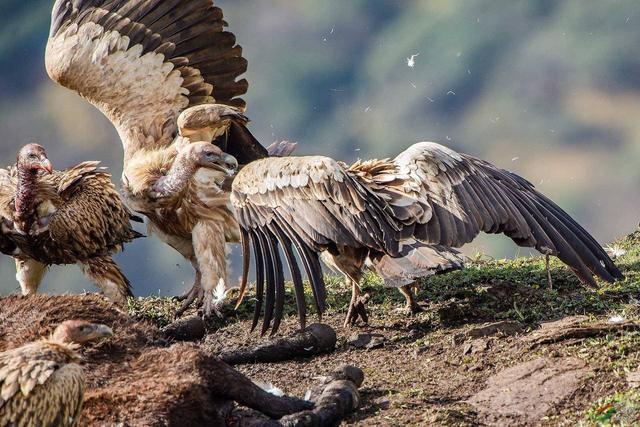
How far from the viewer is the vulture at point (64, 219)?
27.1ft

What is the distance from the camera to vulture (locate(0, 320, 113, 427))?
13.1 ft

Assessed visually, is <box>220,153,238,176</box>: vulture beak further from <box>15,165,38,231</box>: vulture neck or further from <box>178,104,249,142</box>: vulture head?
<box>15,165,38,231</box>: vulture neck

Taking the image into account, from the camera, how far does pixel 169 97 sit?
9.62 metres

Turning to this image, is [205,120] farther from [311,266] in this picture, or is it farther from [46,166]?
[311,266]

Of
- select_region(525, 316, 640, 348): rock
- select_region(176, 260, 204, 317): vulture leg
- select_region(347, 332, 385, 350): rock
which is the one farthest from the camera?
select_region(176, 260, 204, 317): vulture leg

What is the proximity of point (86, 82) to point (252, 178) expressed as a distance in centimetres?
333

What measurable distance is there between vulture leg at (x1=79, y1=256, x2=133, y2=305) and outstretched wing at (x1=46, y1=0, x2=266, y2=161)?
1165 millimetres

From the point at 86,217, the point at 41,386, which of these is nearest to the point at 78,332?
the point at 41,386

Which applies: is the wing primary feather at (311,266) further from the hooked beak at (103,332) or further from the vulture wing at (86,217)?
the vulture wing at (86,217)

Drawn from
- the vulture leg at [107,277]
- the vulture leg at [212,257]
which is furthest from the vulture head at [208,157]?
the vulture leg at [107,277]

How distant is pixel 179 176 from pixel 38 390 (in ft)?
14.2

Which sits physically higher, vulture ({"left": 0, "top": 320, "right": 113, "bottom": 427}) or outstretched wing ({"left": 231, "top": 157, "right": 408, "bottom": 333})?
outstretched wing ({"left": 231, "top": 157, "right": 408, "bottom": 333})

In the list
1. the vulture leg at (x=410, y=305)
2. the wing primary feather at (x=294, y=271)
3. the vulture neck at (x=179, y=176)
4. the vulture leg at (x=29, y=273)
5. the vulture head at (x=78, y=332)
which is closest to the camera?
the vulture head at (x=78, y=332)

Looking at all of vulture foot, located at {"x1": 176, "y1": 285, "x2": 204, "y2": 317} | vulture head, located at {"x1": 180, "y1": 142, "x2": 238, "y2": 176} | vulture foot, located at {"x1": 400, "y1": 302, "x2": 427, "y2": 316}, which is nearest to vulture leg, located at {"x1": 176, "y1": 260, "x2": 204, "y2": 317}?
vulture foot, located at {"x1": 176, "y1": 285, "x2": 204, "y2": 317}
